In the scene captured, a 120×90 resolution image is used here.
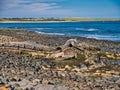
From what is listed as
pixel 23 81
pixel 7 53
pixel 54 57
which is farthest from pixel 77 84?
pixel 7 53

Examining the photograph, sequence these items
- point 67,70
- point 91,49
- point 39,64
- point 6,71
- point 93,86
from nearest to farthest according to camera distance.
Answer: point 93,86 < point 6,71 < point 67,70 < point 39,64 < point 91,49

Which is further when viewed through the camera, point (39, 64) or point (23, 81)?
point (39, 64)

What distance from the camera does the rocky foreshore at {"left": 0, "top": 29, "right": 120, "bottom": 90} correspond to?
1702 centimetres

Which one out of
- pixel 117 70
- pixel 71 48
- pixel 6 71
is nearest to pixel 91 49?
pixel 71 48

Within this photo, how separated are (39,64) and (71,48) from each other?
14.9 ft

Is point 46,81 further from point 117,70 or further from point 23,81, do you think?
point 117,70

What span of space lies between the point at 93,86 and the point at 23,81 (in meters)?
3.21

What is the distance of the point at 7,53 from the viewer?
2920cm

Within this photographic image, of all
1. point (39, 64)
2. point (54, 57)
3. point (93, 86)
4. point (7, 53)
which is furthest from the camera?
point (7, 53)

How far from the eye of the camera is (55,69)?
905 inches

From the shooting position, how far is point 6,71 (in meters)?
20.5

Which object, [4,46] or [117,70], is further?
[4,46]

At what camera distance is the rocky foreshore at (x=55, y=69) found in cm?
1702

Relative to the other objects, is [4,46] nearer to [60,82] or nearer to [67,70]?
[67,70]
